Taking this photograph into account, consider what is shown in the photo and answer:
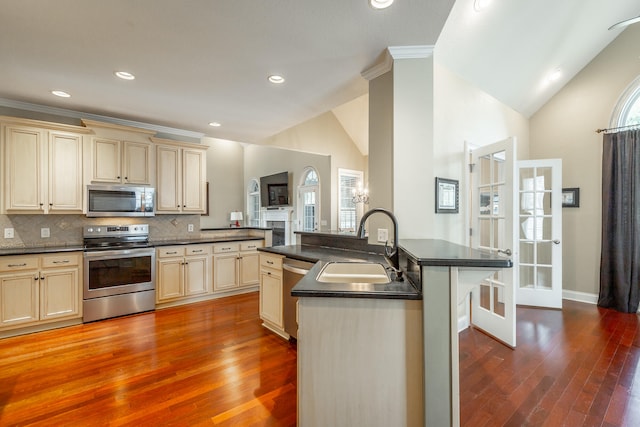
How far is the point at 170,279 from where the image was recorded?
3764mm

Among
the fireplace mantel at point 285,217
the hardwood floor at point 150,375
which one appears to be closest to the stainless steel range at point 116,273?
the hardwood floor at point 150,375

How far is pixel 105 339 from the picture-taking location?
2.82m

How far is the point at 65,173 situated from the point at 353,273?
365 centimetres

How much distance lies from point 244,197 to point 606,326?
7.25 metres

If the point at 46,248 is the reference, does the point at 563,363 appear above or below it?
below

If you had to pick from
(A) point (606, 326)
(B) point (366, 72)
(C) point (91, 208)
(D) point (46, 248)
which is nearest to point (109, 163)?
(C) point (91, 208)

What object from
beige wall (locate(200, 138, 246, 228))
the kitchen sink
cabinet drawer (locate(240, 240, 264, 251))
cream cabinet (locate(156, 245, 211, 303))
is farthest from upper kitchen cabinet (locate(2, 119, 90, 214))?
beige wall (locate(200, 138, 246, 228))

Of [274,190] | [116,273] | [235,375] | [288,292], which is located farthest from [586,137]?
[116,273]

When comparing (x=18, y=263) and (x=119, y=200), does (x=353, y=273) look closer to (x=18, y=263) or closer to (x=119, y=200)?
(x=119, y=200)

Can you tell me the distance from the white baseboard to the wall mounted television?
5298 mm

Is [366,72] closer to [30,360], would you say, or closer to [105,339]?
[105,339]

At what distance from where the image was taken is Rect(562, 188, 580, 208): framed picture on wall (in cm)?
397

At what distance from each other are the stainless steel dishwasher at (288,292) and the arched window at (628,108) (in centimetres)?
443

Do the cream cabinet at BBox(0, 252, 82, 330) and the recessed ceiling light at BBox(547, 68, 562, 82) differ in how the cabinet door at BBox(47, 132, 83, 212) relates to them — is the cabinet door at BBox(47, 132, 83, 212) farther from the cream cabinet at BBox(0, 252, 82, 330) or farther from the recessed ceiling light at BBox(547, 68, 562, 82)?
the recessed ceiling light at BBox(547, 68, 562, 82)
